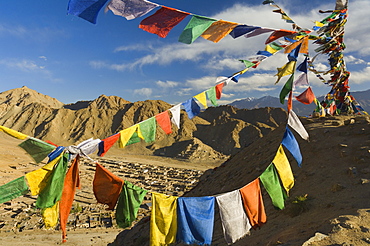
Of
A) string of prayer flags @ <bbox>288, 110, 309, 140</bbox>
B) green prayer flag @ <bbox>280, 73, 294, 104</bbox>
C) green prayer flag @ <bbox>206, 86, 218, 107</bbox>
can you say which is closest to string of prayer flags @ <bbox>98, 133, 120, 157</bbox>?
green prayer flag @ <bbox>206, 86, 218, 107</bbox>

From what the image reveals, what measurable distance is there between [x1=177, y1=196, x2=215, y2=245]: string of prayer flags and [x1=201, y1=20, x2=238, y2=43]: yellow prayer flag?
3948mm

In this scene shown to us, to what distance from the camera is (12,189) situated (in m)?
3.49

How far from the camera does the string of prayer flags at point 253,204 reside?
439 cm

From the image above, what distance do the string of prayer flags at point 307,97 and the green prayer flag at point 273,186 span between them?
5012 mm

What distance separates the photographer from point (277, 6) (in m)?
7.67

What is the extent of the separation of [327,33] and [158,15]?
655 cm

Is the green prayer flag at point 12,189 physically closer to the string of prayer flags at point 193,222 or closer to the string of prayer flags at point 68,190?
the string of prayer flags at point 68,190

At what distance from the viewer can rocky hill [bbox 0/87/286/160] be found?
6169cm

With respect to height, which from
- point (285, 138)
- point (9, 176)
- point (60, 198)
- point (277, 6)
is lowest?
point (9, 176)

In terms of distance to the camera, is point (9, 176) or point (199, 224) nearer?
point (199, 224)

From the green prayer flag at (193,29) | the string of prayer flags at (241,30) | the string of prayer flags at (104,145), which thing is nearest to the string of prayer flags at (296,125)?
the string of prayer flags at (241,30)

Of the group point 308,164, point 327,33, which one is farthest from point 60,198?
point 327,33

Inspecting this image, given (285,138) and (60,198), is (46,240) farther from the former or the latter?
(285,138)

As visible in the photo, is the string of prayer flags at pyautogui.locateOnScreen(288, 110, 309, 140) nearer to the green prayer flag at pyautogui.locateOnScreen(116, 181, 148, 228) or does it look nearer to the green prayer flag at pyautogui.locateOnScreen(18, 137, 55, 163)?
the green prayer flag at pyautogui.locateOnScreen(116, 181, 148, 228)
